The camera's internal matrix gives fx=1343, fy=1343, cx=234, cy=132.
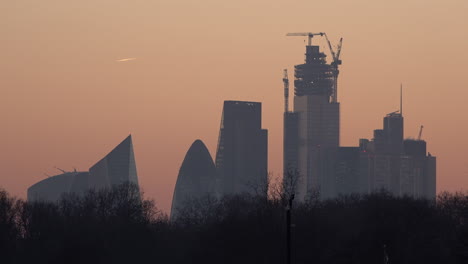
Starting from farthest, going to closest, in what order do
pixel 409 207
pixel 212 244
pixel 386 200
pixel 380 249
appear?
pixel 386 200 < pixel 409 207 < pixel 212 244 < pixel 380 249

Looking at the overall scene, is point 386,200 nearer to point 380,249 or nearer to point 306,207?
point 306,207

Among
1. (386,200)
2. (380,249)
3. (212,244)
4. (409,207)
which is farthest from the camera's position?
(386,200)

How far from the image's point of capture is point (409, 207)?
12006cm

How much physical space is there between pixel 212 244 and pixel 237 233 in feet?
7.60

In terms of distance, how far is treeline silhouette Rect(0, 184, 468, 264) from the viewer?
337 ft

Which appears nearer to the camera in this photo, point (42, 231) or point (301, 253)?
point (301, 253)

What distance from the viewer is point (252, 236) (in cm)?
10988

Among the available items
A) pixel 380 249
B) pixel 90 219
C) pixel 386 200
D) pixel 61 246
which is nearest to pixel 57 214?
pixel 90 219

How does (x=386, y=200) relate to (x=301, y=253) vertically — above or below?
above

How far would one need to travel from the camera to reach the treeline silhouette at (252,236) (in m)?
103

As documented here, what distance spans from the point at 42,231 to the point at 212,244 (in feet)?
69.0

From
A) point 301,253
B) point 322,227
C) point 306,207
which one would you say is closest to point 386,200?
point 306,207

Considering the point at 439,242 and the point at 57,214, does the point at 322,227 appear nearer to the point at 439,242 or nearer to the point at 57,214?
the point at 439,242

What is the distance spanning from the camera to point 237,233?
111 metres
